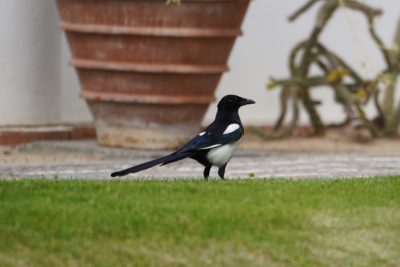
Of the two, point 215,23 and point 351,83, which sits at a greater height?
point 215,23

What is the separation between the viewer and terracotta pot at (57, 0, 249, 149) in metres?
11.4

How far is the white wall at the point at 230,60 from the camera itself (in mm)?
12188

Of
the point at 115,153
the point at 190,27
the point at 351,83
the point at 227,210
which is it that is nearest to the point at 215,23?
the point at 190,27

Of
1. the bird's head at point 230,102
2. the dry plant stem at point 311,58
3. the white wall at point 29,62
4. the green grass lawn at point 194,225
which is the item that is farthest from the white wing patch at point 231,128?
the dry plant stem at point 311,58

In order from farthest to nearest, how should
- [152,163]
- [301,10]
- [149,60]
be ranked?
[301,10] < [149,60] < [152,163]

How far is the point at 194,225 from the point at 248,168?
3335mm

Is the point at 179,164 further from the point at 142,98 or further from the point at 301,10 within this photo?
the point at 301,10

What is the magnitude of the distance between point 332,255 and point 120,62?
15.1 ft

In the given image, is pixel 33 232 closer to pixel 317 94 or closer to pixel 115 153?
pixel 115 153

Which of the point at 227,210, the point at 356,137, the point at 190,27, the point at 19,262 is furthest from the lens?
the point at 356,137

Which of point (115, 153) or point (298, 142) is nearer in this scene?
point (115, 153)

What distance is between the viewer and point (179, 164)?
11.1 meters

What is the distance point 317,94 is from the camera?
1349 cm

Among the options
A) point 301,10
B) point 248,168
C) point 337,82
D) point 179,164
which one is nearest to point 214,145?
point 248,168
